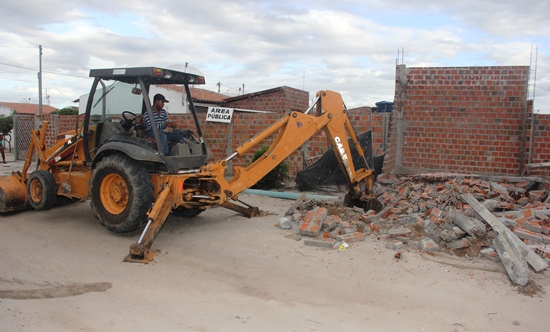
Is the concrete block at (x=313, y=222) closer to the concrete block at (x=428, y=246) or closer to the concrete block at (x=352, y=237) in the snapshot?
the concrete block at (x=352, y=237)

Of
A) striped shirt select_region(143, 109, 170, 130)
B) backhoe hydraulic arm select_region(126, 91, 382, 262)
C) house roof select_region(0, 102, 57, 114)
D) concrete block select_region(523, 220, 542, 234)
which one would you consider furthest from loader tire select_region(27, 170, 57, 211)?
house roof select_region(0, 102, 57, 114)

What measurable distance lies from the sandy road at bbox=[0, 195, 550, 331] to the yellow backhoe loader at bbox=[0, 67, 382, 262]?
57 cm

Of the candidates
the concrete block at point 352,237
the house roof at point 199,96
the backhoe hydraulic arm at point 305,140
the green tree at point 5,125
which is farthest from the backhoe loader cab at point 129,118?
the green tree at point 5,125

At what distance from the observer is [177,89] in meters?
24.4

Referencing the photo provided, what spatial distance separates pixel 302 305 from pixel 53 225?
16.0ft

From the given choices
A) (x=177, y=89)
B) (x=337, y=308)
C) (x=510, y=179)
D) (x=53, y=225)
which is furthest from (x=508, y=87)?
(x=177, y=89)

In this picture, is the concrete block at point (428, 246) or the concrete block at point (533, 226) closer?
the concrete block at point (428, 246)

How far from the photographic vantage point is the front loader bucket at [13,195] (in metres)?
7.52

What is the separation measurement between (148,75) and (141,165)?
50.7 inches

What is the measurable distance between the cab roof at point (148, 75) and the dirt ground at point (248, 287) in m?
2.35

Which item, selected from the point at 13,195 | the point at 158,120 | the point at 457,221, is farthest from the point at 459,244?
the point at 13,195

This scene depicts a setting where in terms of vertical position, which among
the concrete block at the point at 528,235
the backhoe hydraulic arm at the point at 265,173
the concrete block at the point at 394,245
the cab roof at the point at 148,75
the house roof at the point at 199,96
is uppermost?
the house roof at the point at 199,96

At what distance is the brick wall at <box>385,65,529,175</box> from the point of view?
987cm

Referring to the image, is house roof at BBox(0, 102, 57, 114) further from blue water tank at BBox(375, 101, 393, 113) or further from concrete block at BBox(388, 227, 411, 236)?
concrete block at BBox(388, 227, 411, 236)
